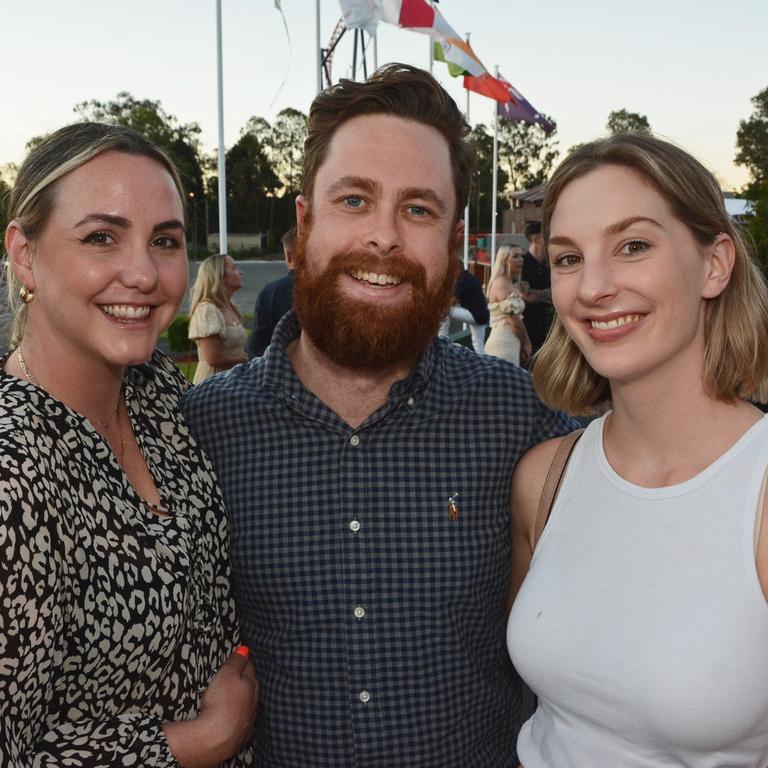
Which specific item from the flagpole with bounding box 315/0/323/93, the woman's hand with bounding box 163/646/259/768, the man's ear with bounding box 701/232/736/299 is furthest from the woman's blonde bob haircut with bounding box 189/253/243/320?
the flagpole with bounding box 315/0/323/93

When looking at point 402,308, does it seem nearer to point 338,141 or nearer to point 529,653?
point 338,141

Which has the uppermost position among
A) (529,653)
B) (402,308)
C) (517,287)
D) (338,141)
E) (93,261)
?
(338,141)

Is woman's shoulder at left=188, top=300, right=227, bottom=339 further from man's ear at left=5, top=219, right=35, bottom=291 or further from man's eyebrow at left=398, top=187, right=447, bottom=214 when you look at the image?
man's ear at left=5, top=219, right=35, bottom=291

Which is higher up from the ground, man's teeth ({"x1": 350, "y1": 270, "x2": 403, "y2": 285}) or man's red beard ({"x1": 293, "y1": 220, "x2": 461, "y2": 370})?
man's teeth ({"x1": 350, "y1": 270, "x2": 403, "y2": 285})

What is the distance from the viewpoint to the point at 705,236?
6.73 ft

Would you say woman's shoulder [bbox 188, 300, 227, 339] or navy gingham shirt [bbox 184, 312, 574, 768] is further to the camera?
woman's shoulder [bbox 188, 300, 227, 339]

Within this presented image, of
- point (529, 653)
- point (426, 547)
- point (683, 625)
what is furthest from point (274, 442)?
point (683, 625)

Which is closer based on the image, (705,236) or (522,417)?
(705,236)

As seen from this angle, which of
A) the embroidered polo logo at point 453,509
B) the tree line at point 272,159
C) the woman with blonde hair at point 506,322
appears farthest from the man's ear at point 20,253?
the tree line at point 272,159

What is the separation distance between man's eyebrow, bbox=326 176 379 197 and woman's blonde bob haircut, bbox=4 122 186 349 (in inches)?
21.2

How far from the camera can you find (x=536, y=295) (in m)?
10.6

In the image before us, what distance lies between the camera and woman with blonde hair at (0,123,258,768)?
1.65 m

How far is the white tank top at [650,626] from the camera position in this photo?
69.9 inches

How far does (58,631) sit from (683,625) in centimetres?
132
